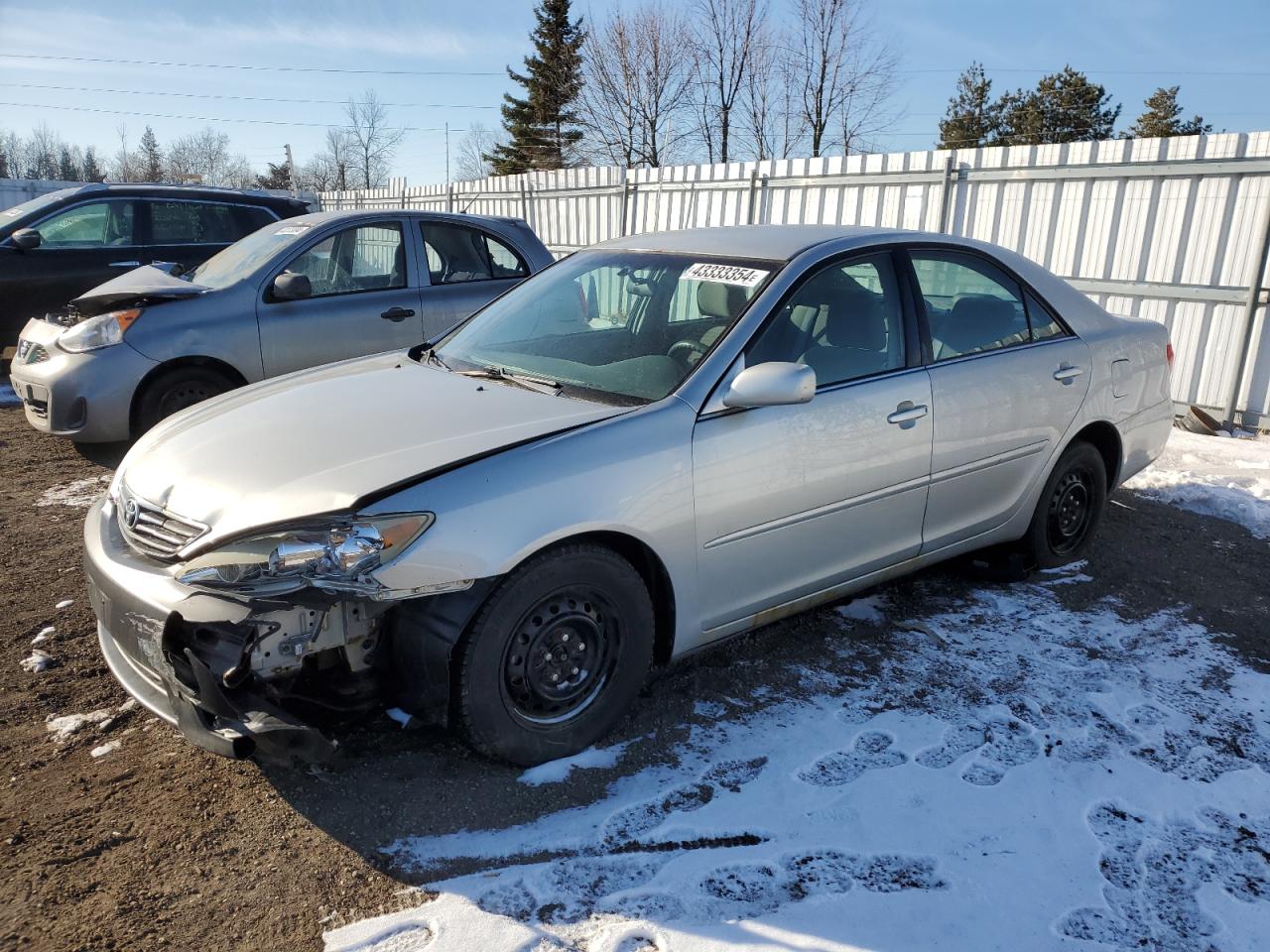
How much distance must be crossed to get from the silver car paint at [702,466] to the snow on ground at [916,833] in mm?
506

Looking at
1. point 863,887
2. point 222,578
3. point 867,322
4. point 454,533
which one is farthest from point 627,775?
point 867,322

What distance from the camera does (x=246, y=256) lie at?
22.1 ft

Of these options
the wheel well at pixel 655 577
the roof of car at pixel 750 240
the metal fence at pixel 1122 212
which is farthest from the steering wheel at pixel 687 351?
the metal fence at pixel 1122 212

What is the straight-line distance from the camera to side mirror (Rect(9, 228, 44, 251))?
28.7ft

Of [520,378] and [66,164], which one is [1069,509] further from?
[66,164]

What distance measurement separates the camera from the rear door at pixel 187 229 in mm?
9242

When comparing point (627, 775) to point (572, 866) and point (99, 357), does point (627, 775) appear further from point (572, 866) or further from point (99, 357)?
point (99, 357)

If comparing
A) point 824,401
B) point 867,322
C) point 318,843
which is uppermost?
point 867,322

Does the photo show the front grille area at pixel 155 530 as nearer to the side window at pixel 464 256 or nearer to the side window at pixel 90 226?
the side window at pixel 464 256

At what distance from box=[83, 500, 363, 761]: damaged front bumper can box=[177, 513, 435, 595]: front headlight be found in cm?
6

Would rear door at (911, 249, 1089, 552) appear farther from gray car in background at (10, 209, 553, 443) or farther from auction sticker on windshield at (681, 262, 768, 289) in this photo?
gray car in background at (10, 209, 553, 443)

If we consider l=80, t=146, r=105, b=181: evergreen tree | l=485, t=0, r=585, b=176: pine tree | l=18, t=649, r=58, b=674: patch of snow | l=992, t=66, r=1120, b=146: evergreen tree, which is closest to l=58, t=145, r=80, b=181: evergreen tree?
l=80, t=146, r=105, b=181: evergreen tree

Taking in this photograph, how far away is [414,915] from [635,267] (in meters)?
→ 2.64

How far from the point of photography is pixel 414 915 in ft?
7.66
